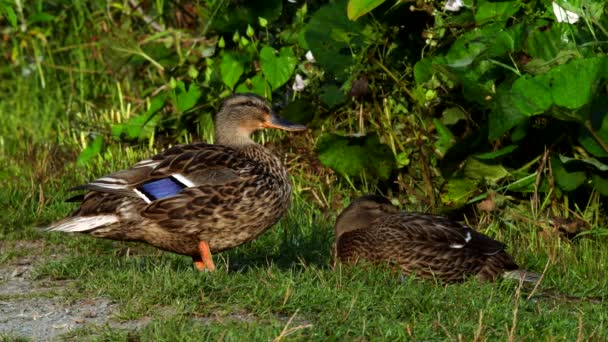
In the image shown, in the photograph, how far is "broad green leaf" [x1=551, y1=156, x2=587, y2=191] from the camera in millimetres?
7117

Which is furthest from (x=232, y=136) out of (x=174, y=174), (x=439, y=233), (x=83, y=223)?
(x=439, y=233)

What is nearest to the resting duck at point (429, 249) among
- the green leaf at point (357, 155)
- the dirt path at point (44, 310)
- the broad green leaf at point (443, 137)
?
the broad green leaf at point (443, 137)

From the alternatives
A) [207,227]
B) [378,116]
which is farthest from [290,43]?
[207,227]

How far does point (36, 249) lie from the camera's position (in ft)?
23.4

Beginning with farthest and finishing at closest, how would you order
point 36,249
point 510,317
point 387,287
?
point 36,249
point 387,287
point 510,317

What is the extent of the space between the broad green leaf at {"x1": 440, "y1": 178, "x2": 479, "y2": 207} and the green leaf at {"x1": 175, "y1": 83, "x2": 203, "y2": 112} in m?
2.22

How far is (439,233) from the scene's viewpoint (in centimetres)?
650

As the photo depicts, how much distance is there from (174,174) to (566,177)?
7.77 feet

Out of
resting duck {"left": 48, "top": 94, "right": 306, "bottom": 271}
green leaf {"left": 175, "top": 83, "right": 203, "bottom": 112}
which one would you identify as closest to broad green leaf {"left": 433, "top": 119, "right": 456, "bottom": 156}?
resting duck {"left": 48, "top": 94, "right": 306, "bottom": 271}

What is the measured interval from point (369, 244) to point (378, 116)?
75.6 inches

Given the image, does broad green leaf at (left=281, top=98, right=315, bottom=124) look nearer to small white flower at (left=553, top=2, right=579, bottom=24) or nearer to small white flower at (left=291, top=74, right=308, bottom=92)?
small white flower at (left=291, top=74, right=308, bottom=92)

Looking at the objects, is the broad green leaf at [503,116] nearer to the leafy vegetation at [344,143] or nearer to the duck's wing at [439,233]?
the leafy vegetation at [344,143]

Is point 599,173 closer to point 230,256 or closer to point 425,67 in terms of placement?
point 425,67

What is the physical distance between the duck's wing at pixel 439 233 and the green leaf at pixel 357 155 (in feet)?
4.33
